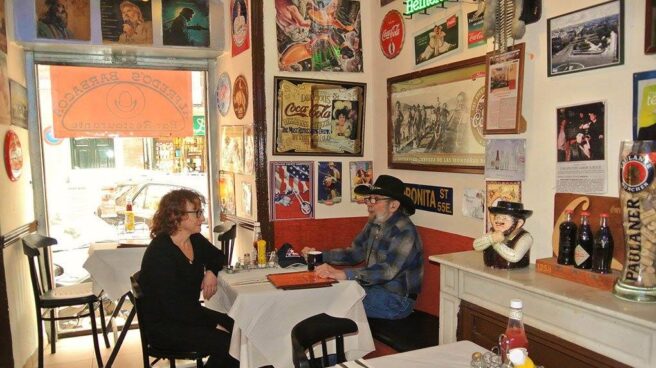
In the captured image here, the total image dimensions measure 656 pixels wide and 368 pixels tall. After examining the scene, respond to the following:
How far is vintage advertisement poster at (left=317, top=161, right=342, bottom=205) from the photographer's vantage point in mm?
4047

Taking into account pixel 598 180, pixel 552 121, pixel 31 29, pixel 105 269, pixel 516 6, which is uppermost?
pixel 31 29

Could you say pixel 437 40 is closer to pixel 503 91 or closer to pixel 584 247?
pixel 503 91

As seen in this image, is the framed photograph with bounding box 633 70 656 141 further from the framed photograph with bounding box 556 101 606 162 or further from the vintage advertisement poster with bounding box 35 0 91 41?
the vintage advertisement poster with bounding box 35 0 91 41

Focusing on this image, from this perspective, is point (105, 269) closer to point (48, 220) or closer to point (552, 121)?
point (48, 220)

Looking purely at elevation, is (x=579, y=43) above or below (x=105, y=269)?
above

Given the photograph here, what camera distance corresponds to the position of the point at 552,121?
8.06 ft

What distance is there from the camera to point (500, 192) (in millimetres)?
2779

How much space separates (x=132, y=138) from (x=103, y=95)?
452mm

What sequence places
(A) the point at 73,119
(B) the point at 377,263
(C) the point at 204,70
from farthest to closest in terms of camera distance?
(C) the point at 204,70 → (A) the point at 73,119 → (B) the point at 377,263

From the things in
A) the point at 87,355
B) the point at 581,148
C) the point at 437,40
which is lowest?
the point at 87,355

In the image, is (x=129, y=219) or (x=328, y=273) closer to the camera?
(x=328, y=273)

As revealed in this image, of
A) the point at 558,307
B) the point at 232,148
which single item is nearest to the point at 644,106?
the point at 558,307

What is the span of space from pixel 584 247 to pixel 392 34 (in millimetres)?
2231

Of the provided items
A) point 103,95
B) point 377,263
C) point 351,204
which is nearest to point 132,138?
point 103,95
